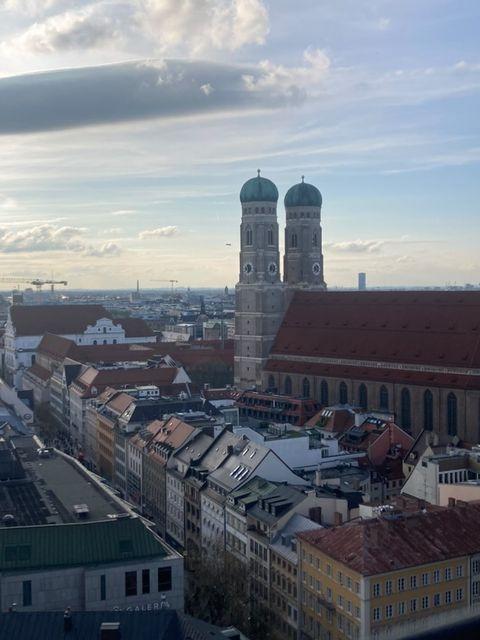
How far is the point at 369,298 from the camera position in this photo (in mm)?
129875

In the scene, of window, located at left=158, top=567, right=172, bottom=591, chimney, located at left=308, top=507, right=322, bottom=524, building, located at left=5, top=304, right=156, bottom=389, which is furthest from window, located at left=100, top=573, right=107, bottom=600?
building, located at left=5, top=304, right=156, bottom=389

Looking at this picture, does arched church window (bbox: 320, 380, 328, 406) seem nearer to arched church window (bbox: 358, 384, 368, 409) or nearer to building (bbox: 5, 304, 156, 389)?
arched church window (bbox: 358, 384, 368, 409)

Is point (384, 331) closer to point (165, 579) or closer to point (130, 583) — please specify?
point (165, 579)

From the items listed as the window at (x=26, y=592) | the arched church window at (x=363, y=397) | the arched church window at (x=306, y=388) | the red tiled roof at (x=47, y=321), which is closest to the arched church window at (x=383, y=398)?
the arched church window at (x=363, y=397)

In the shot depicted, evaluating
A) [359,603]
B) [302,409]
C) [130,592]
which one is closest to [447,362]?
[302,409]

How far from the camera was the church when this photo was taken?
4377 inches

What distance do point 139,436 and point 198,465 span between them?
17.4 metres

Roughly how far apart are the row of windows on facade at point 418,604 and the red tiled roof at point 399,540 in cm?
256

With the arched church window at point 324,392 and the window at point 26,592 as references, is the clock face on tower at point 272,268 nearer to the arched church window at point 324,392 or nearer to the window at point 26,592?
the arched church window at point 324,392

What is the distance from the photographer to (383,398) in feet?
387

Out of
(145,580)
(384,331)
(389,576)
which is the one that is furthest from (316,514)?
(384,331)

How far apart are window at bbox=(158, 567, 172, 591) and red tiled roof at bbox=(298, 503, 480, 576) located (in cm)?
1210

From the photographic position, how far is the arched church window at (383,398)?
117500 millimetres

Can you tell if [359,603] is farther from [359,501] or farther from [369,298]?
[369,298]
